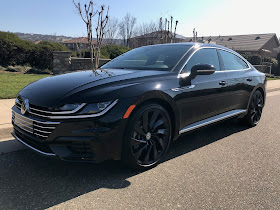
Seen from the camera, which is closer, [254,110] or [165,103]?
[165,103]

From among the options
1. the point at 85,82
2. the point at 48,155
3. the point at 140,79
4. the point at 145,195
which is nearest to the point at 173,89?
the point at 140,79

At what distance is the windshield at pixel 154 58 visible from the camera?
374 cm

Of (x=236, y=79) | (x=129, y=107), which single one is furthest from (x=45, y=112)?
(x=236, y=79)

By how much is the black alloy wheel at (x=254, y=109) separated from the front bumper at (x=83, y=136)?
3442mm

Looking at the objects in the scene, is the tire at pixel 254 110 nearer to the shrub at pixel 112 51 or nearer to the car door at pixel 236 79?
the car door at pixel 236 79

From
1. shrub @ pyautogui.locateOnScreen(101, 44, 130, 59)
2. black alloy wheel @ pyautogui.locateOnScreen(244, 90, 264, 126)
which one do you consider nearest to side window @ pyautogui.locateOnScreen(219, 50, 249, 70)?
black alloy wheel @ pyautogui.locateOnScreen(244, 90, 264, 126)

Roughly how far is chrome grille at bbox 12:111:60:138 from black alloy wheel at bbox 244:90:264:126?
406cm

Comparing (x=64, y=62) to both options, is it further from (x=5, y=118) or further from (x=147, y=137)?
(x=147, y=137)

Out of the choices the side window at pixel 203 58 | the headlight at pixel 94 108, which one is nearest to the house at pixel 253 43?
the side window at pixel 203 58

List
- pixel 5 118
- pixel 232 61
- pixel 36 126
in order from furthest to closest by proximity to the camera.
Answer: pixel 232 61 → pixel 5 118 → pixel 36 126

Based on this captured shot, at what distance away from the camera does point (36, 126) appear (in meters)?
2.69

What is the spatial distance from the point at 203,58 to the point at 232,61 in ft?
3.44

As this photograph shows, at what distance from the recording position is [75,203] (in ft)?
8.00

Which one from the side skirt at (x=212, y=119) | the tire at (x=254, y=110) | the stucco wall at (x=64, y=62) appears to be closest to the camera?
the side skirt at (x=212, y=119)
